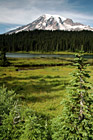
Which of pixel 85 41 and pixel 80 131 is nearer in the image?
pixel 80 131

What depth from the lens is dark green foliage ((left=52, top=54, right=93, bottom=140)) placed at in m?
4.86

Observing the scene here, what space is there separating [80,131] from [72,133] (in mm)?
431

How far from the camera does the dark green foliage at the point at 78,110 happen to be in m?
4.86

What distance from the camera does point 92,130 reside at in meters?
5.07

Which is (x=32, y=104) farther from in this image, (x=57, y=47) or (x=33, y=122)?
(x=57, y=47)

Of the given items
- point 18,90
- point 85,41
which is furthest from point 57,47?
point 18,90

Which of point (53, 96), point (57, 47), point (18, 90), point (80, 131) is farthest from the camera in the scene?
point (57, 47)

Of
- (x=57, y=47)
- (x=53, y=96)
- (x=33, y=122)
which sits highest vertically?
(x=57, y=47)

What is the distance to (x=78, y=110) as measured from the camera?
506 cm

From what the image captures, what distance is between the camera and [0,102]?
7.54 metres

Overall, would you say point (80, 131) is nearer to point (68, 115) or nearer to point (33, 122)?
point (68, 115)

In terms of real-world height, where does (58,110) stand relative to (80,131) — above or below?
below

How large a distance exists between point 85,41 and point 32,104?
191904mm

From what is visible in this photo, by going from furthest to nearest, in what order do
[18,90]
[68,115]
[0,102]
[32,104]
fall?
[18,90], [32,104], [0,102], [68,115]
